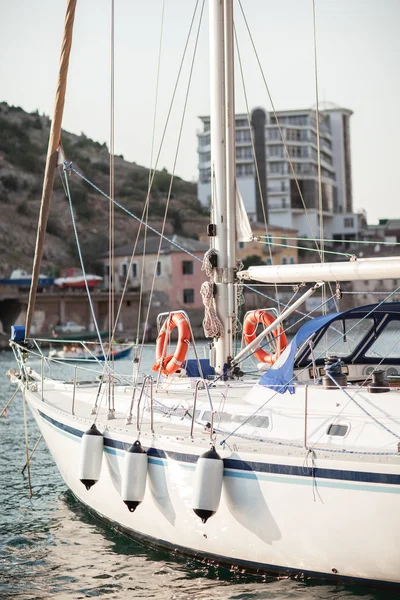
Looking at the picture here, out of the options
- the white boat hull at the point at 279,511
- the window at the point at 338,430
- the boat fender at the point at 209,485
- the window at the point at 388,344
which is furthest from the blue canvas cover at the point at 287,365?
the boat fender at the point at 209,485

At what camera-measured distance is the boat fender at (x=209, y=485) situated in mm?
A: 8242

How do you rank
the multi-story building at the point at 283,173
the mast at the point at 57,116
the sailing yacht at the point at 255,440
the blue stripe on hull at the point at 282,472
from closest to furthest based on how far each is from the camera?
the blue stripe on hull at the point at 282,472, the sailing yacht at the point at 255,440, the mast at the point at 57,116, the multi-story building at the point at 283,173

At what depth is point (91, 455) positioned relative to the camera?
994cm

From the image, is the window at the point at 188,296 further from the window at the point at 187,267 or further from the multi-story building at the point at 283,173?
the multi-story building at the point at 283,173

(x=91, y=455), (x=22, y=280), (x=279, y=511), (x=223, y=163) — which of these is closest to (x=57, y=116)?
(x=223, y=163)

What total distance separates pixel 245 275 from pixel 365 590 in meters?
4.17

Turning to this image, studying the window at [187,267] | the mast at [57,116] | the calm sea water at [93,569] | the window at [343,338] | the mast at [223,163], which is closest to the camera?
the calm sea water at [93,569]

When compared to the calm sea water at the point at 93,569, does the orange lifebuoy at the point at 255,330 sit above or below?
above

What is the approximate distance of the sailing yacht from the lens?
7688 millimetres

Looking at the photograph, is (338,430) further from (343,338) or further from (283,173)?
(283,173)

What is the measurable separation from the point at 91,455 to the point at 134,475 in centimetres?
94

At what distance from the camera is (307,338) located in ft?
30.2

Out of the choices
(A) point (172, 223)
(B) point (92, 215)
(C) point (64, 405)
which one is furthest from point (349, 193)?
(C) point (64, 405)

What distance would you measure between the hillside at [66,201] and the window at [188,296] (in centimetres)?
1496
